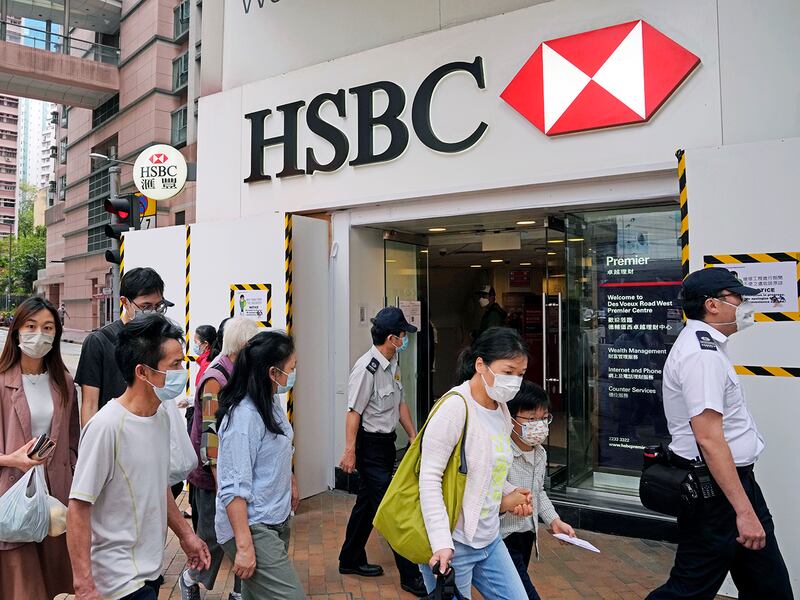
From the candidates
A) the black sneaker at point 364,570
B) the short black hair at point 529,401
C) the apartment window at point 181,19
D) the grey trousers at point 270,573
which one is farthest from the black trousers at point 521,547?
the apartment window at point 181,19

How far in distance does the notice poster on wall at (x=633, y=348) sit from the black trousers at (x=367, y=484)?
6.63 feet

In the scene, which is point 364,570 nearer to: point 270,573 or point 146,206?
point 270,573

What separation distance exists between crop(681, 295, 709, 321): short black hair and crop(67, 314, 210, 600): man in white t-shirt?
2.38m

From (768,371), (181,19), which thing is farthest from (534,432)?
(181,19)

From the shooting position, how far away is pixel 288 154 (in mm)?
6496

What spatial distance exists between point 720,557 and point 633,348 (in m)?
2.50

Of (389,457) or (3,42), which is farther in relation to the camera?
(3,42)

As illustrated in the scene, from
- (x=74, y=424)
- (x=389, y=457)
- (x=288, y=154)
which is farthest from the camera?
(x=288, y=154)

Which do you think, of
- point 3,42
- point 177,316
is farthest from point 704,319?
point 3,42

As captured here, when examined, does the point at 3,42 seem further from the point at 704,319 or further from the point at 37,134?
the point at 37,134

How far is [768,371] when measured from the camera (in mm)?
3904

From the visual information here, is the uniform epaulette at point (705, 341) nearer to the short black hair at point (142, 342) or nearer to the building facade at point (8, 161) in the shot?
the short black hair at point (142, 342)

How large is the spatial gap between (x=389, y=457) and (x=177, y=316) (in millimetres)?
3476

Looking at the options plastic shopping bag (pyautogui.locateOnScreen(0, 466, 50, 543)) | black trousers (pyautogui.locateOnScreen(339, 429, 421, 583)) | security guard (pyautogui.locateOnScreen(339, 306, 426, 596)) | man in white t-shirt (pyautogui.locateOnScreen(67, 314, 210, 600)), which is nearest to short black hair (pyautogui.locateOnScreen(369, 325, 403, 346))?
security guard (pyautogui.locateOnScreen(339, 306, 426, 596))
